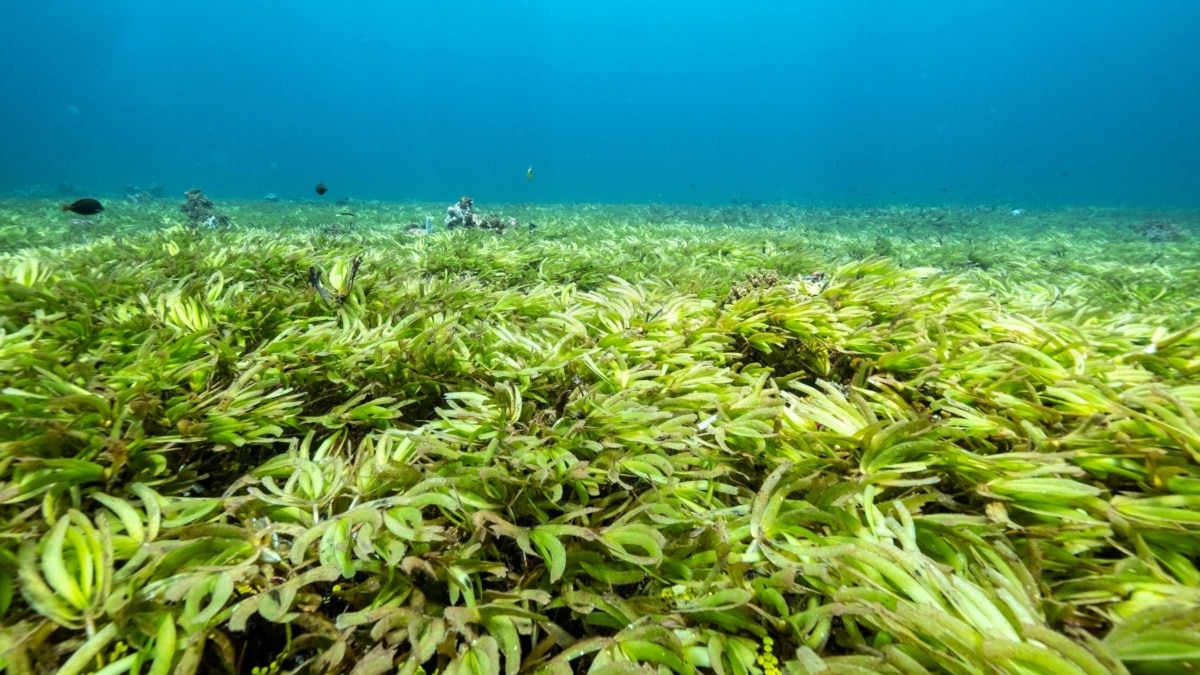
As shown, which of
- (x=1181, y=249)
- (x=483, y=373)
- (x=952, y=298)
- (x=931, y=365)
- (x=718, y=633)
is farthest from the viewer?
(x=1181, y=249)

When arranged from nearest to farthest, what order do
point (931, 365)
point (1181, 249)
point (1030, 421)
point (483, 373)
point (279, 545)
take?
point (279, 545) < point (1030, 421) < point (931, 365) < point (483, 373) < point (1181, 249)

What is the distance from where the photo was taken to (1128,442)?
5.60 feet

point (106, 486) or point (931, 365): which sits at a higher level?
point (931, 365)

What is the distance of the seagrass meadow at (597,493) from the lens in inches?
50.1

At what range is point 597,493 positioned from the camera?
1816 millimetres

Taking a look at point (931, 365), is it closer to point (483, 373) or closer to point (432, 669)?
point (483, 373)

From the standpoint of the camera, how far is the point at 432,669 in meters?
1.35

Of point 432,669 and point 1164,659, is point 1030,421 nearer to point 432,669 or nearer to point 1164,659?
point 1164,659

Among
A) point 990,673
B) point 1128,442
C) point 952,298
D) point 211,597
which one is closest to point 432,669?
point 211,597

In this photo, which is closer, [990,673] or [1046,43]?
[990,673]

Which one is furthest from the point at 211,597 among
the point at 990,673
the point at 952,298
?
the point at 952,298

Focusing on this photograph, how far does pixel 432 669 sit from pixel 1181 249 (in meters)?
17.5

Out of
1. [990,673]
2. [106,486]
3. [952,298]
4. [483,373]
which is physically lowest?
[990,673]

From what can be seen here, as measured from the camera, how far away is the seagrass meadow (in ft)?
4.18
